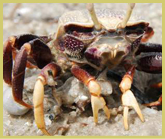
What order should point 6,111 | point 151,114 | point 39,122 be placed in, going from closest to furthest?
point 39,122 → point 151,114 → point 6,111

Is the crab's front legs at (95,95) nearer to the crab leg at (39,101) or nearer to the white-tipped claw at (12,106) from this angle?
the crab leg at (39,101)

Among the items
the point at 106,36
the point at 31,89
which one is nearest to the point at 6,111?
the point at 31,89

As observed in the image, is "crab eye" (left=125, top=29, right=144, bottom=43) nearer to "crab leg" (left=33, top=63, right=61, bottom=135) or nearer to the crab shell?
the crab shell

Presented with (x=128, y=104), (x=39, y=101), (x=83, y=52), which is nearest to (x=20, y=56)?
(x=39, y=101)

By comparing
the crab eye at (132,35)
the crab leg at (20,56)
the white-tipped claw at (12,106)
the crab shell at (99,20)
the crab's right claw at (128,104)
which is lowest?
the white-tipped claw at (12,106)

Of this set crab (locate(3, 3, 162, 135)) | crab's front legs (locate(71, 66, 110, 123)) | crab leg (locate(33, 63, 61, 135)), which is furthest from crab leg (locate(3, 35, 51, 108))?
crab's front legs (locate(71, 66, 110, 123))

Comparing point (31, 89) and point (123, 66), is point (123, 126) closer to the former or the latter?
point (123, 66)

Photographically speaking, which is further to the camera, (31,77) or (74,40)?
(31,77)

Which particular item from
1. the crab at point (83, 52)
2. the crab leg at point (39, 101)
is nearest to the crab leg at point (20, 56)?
the crab at point (83, 52)
